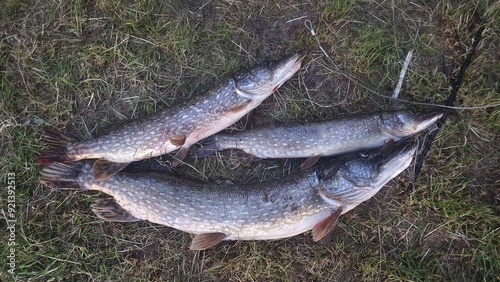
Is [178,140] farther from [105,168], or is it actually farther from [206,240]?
[206,240]

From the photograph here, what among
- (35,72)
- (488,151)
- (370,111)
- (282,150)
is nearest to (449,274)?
(488,151)

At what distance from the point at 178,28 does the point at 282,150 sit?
3.54ft

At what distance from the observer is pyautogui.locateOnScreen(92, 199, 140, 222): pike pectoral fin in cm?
252

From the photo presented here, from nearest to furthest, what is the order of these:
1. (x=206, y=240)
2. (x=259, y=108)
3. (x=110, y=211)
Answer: (x=206, y=240) < (x=110, y=211) < (x=259, y=108)

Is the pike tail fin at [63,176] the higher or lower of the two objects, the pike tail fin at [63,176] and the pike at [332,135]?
the higher

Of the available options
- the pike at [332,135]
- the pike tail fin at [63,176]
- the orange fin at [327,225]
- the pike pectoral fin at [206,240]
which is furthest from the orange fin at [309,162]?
the pike tail fin at [63,176]

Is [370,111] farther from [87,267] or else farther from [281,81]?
[87,267]

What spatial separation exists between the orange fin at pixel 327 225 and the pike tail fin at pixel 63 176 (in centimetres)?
149

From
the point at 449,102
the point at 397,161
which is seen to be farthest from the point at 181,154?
the point at 449,102

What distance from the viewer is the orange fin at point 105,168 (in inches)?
96.4

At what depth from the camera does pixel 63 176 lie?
2539mm

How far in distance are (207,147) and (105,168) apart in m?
0.64

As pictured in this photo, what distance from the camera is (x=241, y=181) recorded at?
268 cm

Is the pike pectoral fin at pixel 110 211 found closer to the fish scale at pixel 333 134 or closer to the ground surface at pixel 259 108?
the ground surface at pixel 259 108
